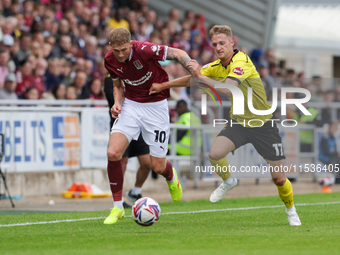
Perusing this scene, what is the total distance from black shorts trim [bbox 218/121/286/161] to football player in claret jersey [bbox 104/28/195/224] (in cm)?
101

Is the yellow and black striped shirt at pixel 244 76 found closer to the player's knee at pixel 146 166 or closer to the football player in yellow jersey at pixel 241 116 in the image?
the football player in yellow jersey at pixel 241 116

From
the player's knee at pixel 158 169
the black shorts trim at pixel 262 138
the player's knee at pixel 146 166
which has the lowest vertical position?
the player's knee at pixel 146 166

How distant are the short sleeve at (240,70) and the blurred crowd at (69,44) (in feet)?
20.7

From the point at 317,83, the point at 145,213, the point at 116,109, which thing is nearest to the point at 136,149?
the point at 116,109

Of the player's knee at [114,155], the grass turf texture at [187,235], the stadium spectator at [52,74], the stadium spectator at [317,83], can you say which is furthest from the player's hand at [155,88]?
the stadium spectator at [317,83]

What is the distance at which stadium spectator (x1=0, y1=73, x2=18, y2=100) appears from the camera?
12180 millimetres

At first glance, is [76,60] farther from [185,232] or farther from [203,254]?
[203,254]

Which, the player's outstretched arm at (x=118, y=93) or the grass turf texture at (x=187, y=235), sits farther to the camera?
the player's outstretched arm at (x=118, y=93)

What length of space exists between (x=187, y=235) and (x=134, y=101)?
7.26 ft

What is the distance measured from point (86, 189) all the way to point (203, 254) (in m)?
6.93

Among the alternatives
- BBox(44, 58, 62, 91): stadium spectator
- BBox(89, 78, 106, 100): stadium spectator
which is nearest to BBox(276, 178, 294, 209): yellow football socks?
BBox(89, 78, 106, 100): stadium spectator

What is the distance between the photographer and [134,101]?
8.02 meters

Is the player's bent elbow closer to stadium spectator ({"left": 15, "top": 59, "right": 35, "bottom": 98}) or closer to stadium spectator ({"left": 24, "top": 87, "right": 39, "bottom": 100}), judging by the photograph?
stadium spectator ({"left": 24, "top": 87, "right": 39, "bottom": 100})

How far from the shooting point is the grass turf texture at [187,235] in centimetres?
562
